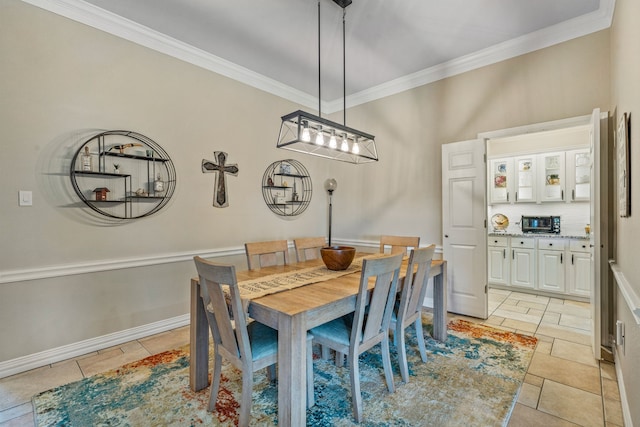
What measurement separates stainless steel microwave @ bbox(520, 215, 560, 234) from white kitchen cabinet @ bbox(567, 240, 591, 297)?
1.78 feet

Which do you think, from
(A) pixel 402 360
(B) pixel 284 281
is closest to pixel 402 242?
(A) pixel 402 360

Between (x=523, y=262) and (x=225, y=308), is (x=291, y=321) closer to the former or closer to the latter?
(x=225, y=308)

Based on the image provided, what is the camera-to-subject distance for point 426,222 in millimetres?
3883

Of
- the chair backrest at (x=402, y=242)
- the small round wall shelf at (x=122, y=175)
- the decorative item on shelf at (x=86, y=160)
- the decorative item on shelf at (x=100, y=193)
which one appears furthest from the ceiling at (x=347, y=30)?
the chair backrest at (x=402, y=242)

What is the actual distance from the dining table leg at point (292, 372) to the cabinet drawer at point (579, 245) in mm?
4315

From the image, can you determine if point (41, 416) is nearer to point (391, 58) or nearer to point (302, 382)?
point (302, 382)

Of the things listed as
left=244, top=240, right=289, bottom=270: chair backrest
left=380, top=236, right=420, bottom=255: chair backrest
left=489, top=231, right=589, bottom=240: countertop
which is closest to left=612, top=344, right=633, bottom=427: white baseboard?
left=380, top=236, right=420, bottom=255: chair backrest

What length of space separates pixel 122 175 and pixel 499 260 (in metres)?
5.05

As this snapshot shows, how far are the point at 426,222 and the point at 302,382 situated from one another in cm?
292

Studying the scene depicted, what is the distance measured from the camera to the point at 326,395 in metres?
1.96

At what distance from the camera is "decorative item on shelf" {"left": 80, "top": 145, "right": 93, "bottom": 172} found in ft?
8.21

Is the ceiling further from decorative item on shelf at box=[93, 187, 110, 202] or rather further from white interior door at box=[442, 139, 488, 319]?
decorative item on shelf at box=[93, 187, 110, 202]

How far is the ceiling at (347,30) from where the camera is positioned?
2.55 m

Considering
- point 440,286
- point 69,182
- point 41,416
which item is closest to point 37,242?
point 69,182
